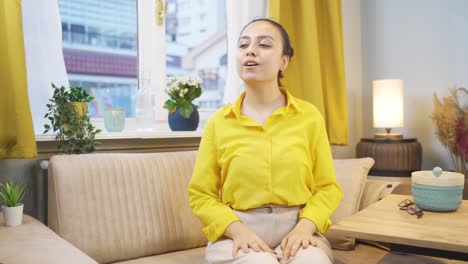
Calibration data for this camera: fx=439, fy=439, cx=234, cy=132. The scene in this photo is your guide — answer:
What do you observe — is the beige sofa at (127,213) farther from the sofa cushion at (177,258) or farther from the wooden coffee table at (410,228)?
the wooden coffee table at (410,228)

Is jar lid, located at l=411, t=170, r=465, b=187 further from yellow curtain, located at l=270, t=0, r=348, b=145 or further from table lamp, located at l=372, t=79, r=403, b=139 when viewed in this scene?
table lamp, located at l=372, t=79, r=403, b=139

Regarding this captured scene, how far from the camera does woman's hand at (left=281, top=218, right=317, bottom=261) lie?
46.8 inches

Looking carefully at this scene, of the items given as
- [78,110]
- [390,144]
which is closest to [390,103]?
[390,144]

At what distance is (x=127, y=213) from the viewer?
157 centimetres

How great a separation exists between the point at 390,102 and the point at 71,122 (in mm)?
1831

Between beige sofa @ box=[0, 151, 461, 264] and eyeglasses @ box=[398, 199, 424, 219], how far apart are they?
1.34ft

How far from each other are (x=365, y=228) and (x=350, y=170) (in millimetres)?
841

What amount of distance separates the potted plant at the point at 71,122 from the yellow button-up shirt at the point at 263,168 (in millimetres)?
528

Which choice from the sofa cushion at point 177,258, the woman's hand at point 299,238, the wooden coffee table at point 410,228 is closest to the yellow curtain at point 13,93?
the sofa cushion at point 177,258

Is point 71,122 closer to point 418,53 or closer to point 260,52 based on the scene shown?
point 260,52

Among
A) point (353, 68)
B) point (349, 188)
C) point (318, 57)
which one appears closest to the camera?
point (349, 188)

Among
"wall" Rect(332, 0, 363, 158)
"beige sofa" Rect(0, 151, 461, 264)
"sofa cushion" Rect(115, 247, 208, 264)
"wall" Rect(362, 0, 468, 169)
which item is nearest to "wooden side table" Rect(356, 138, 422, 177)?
"wall" Rect(362, 0, 468, 169)

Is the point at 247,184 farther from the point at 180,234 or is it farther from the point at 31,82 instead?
the point at 31,82

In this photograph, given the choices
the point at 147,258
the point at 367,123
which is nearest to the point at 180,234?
the point at 147,258
